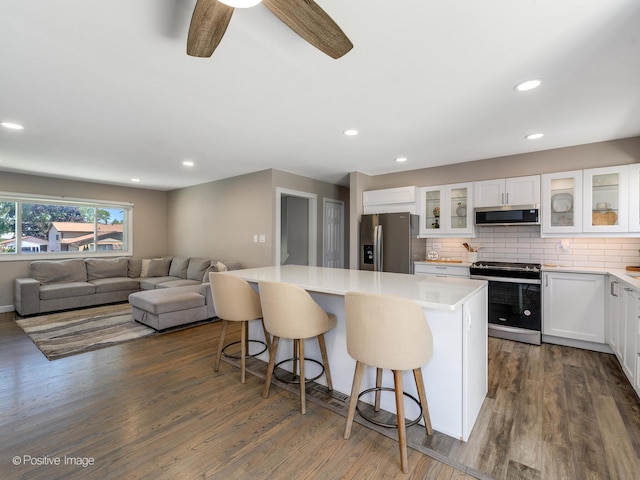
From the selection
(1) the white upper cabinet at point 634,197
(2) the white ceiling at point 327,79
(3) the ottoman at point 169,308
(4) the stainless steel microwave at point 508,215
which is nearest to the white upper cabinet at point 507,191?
(4) the stainless steel microwave at point 508,215

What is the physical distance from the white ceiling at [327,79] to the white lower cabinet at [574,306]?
158 cm

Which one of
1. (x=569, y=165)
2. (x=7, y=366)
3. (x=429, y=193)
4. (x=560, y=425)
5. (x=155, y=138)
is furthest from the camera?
(x=429, y=193)

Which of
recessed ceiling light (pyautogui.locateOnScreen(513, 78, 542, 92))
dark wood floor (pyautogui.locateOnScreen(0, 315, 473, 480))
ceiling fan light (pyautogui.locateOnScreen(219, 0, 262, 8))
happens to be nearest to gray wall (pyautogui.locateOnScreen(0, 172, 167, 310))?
dark wood floor (pyautogui.locateOnScreen(0, 315, 473, 480))

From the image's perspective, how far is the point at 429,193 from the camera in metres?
4.62

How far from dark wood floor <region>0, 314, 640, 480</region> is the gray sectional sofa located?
5.72 feet

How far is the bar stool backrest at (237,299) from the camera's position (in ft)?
8.27

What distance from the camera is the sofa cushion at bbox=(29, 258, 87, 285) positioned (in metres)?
5.09

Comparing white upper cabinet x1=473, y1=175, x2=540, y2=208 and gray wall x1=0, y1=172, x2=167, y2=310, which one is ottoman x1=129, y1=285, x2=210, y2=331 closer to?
gray wall x1=0, y1=172, x2=167, y2=310

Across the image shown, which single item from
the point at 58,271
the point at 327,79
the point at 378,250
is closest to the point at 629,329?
the point at 378,250

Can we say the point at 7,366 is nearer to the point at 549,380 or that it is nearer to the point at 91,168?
the point at 91,168

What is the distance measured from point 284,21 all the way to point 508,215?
3643mm

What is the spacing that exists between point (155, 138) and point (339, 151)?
2131 mm

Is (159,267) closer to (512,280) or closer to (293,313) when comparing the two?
(293,313)

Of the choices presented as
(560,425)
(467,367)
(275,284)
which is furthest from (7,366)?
(560,425)
